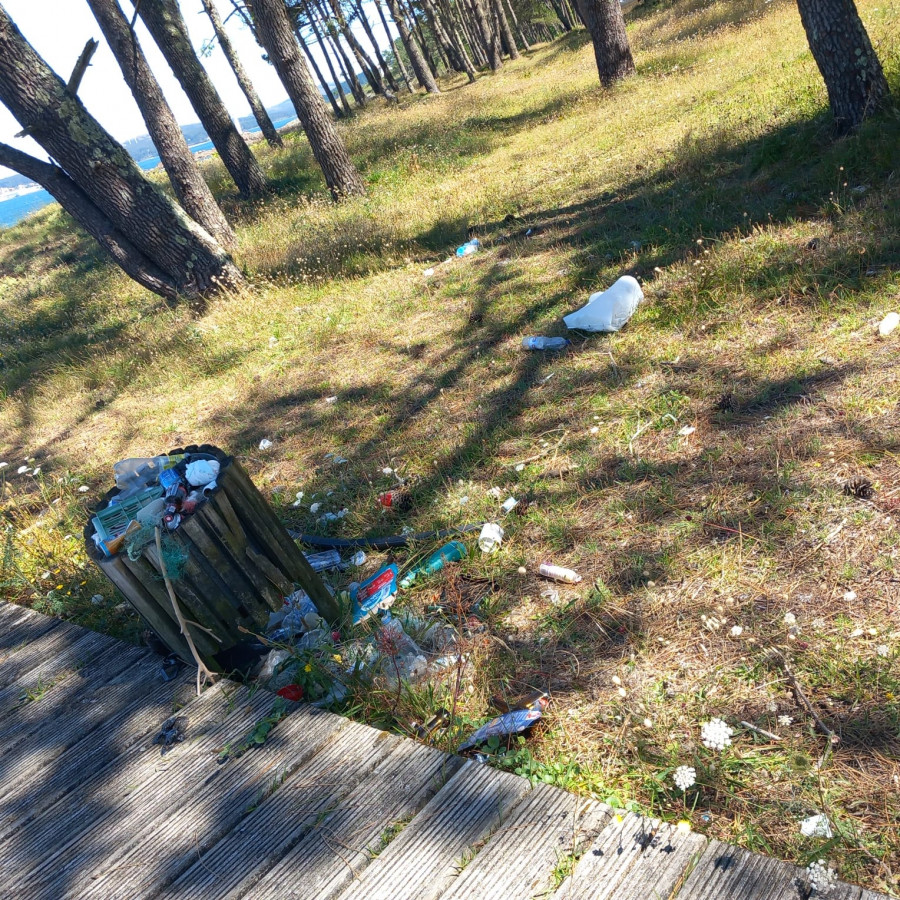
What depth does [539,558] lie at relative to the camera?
3.11m

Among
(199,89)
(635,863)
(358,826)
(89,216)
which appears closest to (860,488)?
(635,863)

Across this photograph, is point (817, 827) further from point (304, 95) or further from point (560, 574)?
point (304, 95)

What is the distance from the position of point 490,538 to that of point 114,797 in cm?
177

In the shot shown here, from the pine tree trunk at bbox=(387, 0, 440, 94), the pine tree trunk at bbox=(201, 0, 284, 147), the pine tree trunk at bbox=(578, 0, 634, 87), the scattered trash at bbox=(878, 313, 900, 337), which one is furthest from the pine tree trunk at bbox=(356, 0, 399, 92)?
the scattered trash at bbox=(878, 313, 900, 337)

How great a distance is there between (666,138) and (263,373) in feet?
18.5

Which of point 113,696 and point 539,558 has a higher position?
point 113,696

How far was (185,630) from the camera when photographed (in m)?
2.47

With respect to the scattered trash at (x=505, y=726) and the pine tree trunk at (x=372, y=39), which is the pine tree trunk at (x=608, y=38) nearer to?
the scattered trash at (x=505, y=726)

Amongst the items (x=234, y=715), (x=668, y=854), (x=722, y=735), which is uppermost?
(x=234, y=715)

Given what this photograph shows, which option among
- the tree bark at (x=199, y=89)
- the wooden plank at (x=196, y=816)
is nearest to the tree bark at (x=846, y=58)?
the wooden plank at (x=196, y=816)

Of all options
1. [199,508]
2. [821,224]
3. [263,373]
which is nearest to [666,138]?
[821,224]

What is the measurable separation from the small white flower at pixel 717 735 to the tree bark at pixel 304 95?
404 inches

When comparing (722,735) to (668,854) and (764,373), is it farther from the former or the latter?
(764,373)

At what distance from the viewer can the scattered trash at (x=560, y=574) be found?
2912mm
